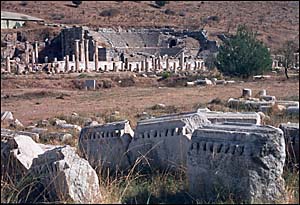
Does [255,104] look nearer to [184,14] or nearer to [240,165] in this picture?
[240,165]

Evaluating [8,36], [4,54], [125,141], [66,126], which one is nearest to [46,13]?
[8,36]

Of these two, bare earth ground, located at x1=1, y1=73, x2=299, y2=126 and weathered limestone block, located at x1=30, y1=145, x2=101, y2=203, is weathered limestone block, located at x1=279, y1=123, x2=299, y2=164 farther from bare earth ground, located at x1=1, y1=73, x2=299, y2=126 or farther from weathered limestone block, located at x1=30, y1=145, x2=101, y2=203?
bare earth ground, located at x1=1, y1=73, x2=299, y2=126

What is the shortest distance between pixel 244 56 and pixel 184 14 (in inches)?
2053

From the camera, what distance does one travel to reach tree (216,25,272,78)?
108 ft

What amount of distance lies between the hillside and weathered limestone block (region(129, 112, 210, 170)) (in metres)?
59.2

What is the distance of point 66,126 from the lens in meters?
13.7

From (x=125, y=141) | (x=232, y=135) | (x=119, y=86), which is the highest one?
(x=232, y=135)

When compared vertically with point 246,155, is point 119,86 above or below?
below

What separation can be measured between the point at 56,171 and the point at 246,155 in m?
2.05

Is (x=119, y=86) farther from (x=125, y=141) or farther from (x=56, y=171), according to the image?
(x=56, y=171)

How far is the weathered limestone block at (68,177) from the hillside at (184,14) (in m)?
60.9

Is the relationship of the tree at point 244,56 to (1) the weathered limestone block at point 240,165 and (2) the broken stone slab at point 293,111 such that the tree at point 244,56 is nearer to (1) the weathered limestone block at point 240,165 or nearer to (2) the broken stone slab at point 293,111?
(2) the broken stone slab at point 293,111

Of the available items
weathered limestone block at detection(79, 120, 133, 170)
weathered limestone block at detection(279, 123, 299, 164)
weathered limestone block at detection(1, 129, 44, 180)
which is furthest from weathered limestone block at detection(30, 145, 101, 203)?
weathered limestone block at detection(279, 123, 299, 164)

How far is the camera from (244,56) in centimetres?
3294
